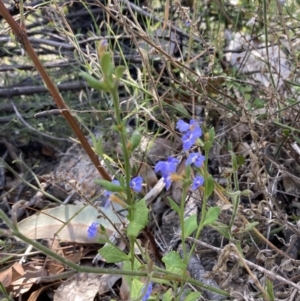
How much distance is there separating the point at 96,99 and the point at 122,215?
60 centimetres

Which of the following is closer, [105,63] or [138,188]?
[105,63]

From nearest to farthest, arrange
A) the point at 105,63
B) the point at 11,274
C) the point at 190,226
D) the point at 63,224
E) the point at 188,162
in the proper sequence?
the point at 105,63 → the point at 188,162 → the point at 190,226 → the point at 11,274 → the point at 63,224

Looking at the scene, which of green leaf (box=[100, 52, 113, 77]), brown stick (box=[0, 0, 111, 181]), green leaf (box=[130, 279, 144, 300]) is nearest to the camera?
green leaf (box=[100, 52, 113, 77])

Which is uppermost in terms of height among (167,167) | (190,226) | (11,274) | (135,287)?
(167,167)

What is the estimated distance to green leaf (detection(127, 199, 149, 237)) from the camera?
94cm

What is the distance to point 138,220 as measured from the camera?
0.97 m

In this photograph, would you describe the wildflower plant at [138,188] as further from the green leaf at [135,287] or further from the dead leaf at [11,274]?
the dead leaf at [11,274]

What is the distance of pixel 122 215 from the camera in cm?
150

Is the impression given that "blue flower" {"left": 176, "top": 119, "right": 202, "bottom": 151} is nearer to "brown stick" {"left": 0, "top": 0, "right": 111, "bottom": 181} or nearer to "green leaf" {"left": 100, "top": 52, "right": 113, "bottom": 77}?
"green leaf" {"left": 100, "top": 52, "right": 113, "bottom": 77}

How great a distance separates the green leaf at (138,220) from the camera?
0.94 m

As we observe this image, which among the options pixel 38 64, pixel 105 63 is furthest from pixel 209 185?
pixel 38 64

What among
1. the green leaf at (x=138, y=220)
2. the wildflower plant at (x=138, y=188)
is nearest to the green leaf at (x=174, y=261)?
the wildflower plant at (x=138, y=188)

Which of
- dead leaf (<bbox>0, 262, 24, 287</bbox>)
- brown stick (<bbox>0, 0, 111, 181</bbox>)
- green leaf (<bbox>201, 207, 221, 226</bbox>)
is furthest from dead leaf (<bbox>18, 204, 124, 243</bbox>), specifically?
green leaf (<bbox>201, 207, 221, 226</bbox>)

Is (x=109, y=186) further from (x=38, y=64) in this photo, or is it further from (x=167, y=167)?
(x=38, y=64)
